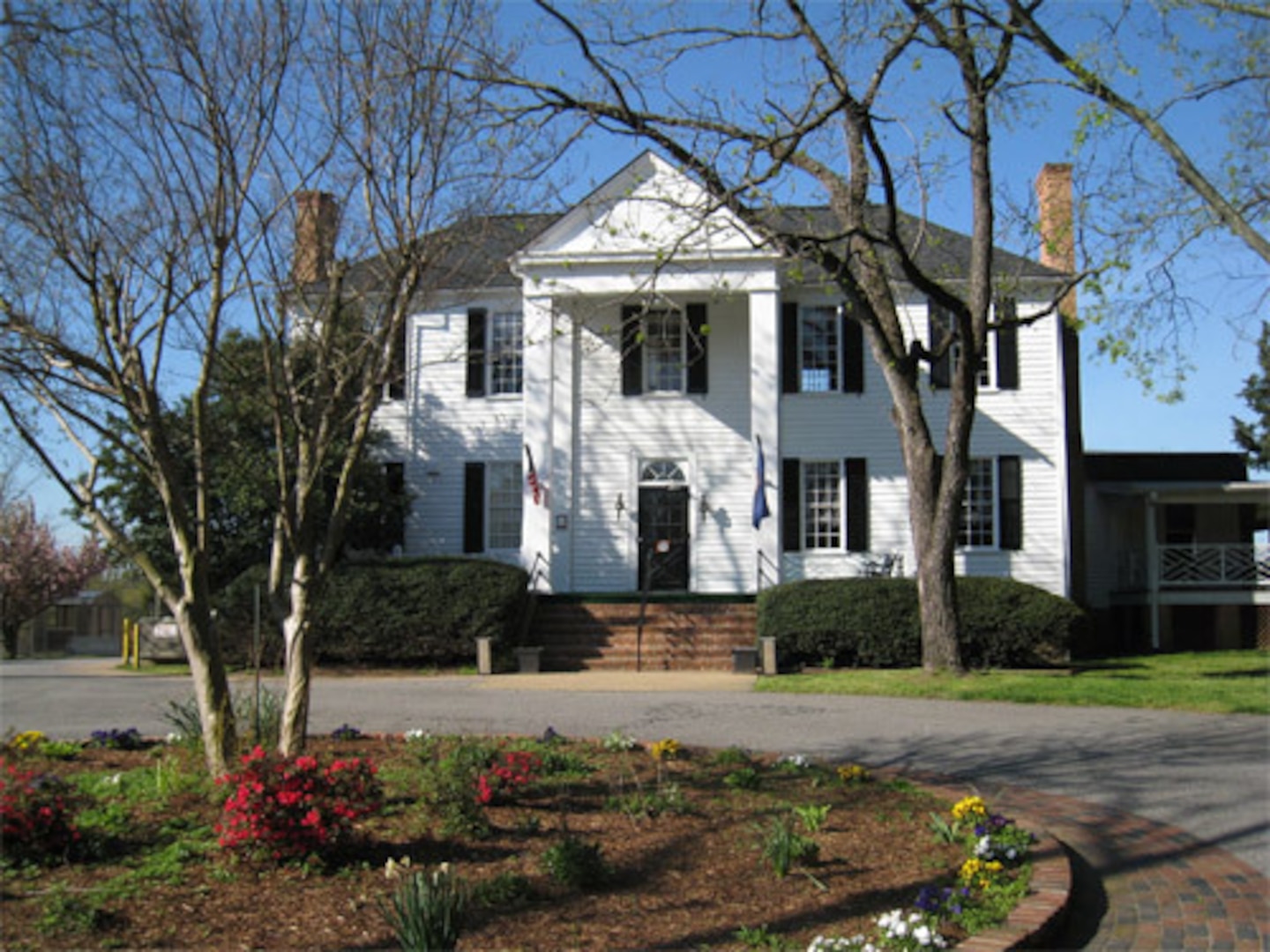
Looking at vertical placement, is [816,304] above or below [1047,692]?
above

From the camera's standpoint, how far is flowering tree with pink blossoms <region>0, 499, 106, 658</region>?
35.3 metres

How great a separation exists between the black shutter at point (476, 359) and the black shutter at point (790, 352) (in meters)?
6.28

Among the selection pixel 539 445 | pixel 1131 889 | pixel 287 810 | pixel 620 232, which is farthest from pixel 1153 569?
pixel 287 810

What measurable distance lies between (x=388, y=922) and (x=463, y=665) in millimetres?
14911

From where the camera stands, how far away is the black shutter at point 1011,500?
23.7 m

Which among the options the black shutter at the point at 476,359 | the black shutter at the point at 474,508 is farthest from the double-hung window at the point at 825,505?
the black shutter at the point at 476,359

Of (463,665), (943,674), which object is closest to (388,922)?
(943,674)

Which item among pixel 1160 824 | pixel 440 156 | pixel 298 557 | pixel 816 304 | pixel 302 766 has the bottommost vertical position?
pixel 1160 824

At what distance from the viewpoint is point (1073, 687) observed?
14.3 metres

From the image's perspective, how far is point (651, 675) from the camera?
17906mm

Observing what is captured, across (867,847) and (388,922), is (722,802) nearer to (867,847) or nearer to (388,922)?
(867,847)

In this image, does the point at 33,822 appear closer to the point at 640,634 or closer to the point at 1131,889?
the point at 1131,889

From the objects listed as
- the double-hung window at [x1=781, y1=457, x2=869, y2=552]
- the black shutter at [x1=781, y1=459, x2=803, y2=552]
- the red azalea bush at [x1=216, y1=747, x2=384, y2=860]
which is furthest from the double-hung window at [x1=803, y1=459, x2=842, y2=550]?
the red azalea bush at [x1=216, y1=747, x2=384, y2=860]

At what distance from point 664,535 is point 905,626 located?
6366mm
